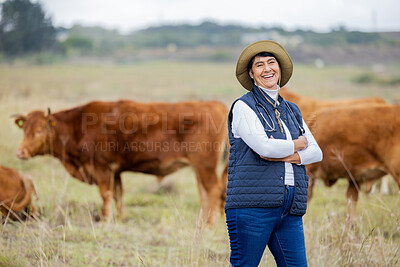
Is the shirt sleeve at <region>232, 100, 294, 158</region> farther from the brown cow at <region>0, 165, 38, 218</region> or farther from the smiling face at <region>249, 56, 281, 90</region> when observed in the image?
the brown cow at <region>0, 165, 38, 218</region>

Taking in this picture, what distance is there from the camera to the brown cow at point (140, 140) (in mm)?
6574

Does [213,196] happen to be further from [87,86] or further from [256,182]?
[87,86]

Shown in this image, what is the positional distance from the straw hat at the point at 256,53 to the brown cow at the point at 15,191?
362 centimetres

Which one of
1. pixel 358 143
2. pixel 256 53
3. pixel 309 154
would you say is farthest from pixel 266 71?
pixel 358 143

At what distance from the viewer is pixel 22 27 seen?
54.3ft

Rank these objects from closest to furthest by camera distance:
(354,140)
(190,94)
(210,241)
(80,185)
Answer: (210,241), (354,140), (80,185), (190,94)

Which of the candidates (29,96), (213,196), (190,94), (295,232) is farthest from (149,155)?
(190,94)

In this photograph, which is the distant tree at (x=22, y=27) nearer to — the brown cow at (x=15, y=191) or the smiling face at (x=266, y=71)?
the brown cow at (x=15, y=191)

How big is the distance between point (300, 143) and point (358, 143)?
3.39 meters

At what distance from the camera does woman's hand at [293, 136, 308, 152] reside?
2698 mm

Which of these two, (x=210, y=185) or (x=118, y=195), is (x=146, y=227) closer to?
(x=118, y=195)

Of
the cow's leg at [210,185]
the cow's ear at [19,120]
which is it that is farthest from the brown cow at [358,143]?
the cow's ear at [19,120]

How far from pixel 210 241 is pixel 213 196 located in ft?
5.78

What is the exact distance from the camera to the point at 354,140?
580 cm
